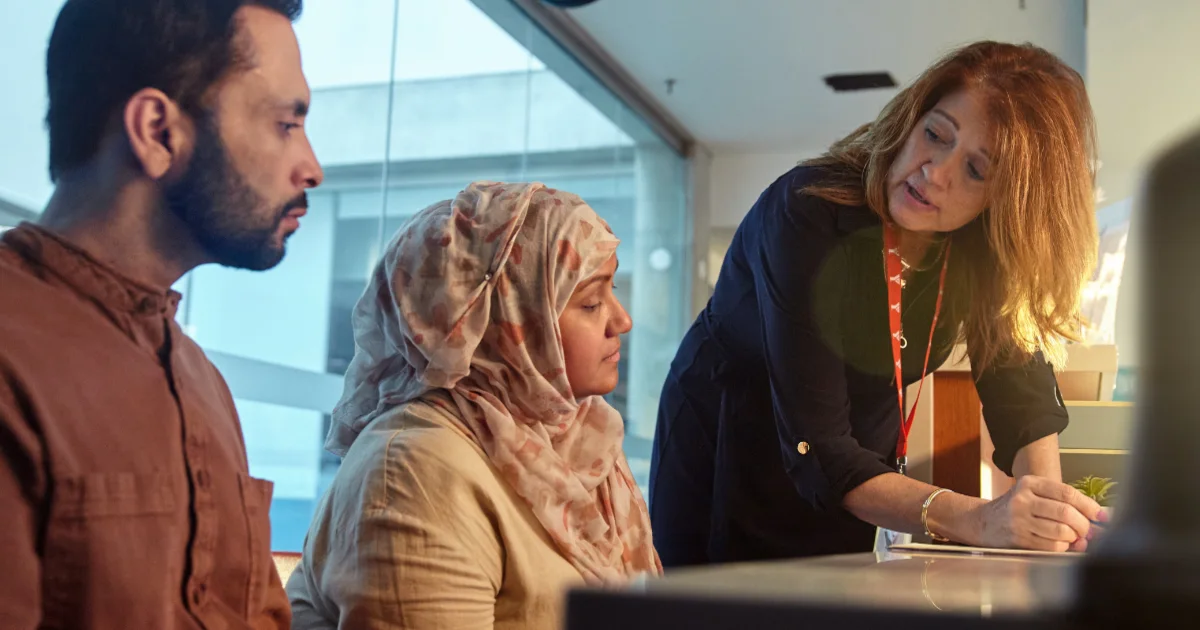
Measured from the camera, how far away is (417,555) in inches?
42.3

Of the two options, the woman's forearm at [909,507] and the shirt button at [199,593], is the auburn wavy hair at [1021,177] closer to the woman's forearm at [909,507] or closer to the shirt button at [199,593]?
the woman's forearm at [909,507]

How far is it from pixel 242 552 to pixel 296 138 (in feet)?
1.35

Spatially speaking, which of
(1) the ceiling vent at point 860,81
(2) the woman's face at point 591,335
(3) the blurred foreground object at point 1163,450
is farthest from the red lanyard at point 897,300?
Answer: (1) the ceiling vent at point 860,81

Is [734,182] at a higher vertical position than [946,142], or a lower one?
higher

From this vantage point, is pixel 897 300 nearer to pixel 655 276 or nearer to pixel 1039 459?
pixel 1039 459

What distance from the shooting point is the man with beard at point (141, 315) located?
0.82 m

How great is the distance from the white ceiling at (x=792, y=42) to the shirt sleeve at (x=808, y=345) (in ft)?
9.45

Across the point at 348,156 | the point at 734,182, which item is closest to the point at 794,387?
the point at 348,156

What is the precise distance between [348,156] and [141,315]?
236cm

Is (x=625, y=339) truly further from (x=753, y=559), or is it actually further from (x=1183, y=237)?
(x=1183, y=237)

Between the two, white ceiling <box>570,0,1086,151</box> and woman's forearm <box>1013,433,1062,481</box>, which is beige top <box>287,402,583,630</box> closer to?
woman's forearm <box>1013,433,1062,481</box>

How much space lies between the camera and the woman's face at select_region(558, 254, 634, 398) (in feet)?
4.42

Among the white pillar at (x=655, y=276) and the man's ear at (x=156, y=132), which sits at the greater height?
the white pillar at (x=655, y=276)

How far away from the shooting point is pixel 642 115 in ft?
18.5
